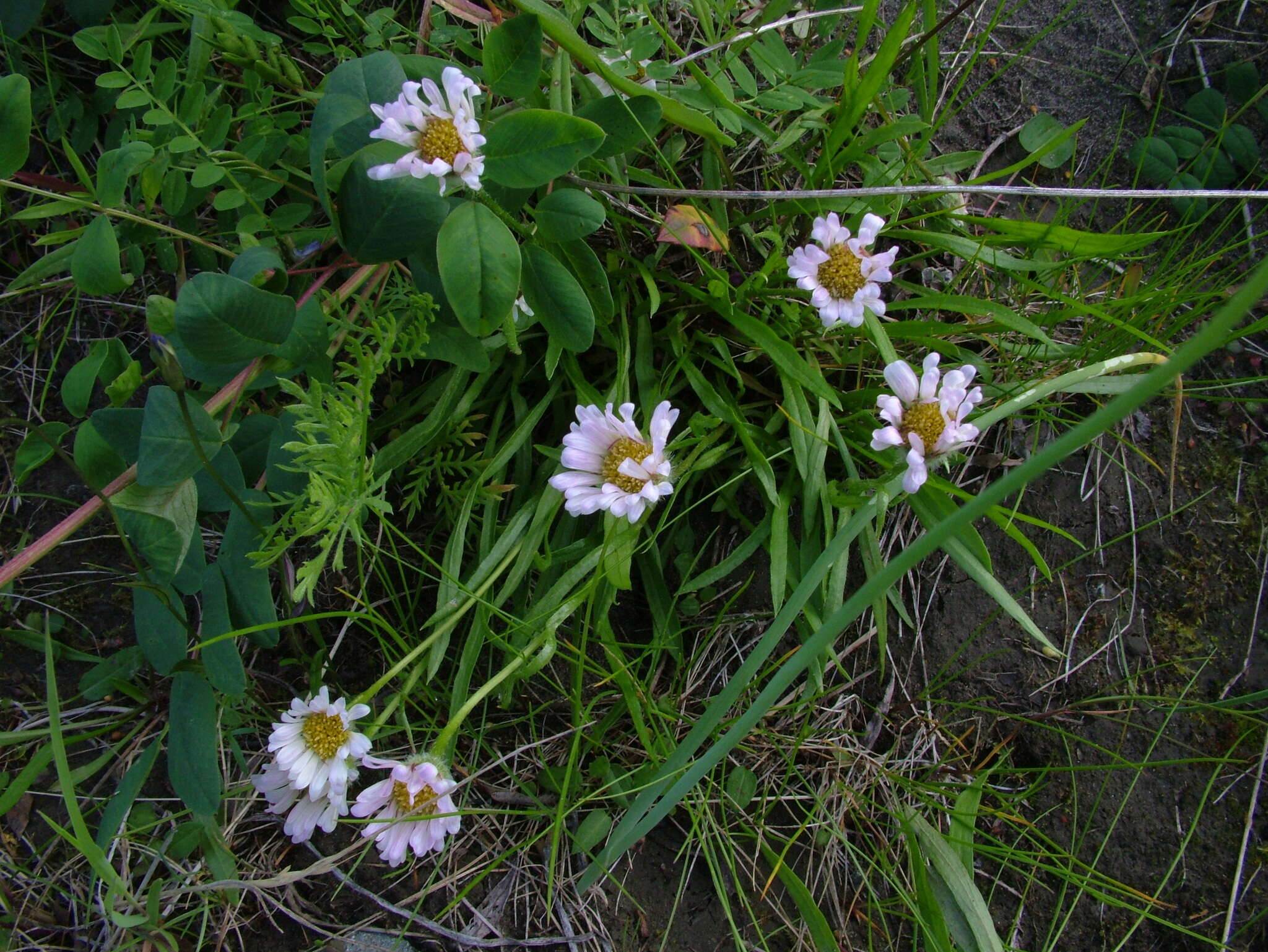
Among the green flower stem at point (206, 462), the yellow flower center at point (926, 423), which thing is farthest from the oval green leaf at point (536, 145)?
the yellow flower center at point (926, 423)

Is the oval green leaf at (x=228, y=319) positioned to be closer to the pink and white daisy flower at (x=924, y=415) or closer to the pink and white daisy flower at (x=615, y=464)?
the pink and white daisy flower at (x=615, y=464)

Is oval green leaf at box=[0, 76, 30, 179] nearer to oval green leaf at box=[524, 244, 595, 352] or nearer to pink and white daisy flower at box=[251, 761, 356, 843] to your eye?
oval green leaf at box=[524, 244, 595, 352]

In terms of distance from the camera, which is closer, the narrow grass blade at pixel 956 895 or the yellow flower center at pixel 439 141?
the yellow flower center at pixel 439 141

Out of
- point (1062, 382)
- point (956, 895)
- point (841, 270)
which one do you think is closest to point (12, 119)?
point (841, 270)

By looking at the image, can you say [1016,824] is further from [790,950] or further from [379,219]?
[379,219]

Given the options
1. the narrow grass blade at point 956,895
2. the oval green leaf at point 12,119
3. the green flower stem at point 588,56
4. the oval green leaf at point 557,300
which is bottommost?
the narrow grass blade at point 956,895

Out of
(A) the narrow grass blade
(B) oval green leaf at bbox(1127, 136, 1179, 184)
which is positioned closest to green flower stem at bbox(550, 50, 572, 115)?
(B) oval green leaf at bbox(1127, 136, 1179, 184)
